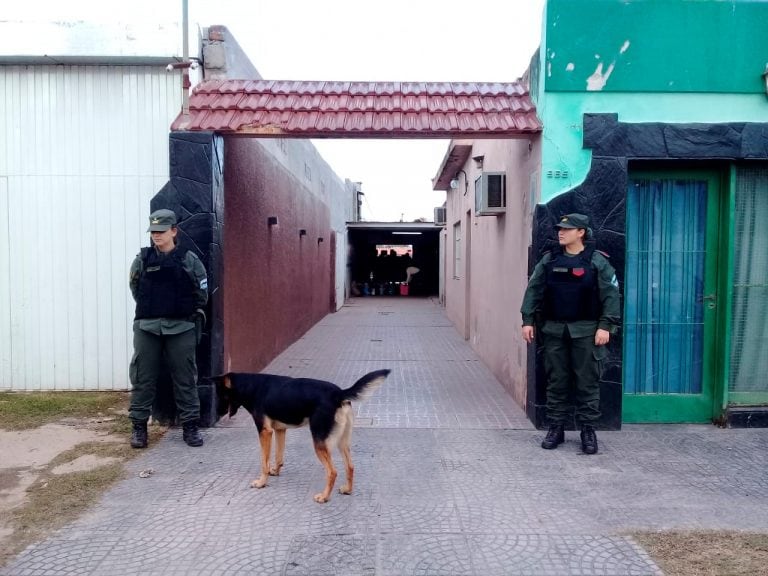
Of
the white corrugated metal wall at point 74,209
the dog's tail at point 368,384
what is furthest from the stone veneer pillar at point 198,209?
the dog's tail at point 368,384

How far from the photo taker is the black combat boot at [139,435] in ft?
16.9

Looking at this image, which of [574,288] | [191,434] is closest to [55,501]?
[191,434]

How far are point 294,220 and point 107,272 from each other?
18.6ft

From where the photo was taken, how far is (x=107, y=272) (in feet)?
21.8

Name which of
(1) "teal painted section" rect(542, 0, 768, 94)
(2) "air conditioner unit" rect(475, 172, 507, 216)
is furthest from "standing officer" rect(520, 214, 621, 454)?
(2) "air conditioner unit" rect(475, 172, 507, 216)

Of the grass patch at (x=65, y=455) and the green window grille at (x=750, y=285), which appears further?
the green window grille at (x=750, y=285)

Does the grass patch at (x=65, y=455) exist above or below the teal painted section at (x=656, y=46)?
below

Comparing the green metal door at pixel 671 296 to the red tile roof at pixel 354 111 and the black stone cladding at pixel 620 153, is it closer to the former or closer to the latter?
the black stone cladding at pixel 620 153

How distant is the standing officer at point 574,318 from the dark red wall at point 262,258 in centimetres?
307

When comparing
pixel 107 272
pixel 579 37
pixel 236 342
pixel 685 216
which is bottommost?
pixel 236 342

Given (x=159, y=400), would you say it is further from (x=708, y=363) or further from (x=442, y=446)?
(x=708, y=363)

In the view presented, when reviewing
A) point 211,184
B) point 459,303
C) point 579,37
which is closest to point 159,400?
point 211,184

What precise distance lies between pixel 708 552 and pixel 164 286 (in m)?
4.12

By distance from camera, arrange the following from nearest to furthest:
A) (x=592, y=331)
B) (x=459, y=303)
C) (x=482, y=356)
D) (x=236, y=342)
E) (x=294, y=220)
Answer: (x=592, y=331) → (x=236, y=342) → (x=482, y=356) → (x=294, y=220) → (x=459, y=303)
